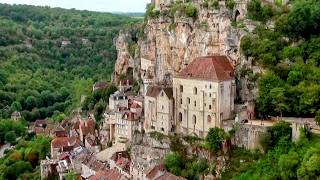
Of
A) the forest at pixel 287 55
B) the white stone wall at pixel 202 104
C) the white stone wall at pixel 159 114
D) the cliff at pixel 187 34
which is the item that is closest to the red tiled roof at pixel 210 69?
the white stone wall at pixel 202 104

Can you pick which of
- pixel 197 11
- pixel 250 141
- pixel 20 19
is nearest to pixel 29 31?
pixel 20 19

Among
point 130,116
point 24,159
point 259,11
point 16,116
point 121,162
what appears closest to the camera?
point 121,162

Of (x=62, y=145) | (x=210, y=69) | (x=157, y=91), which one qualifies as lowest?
(x=62, y=145)

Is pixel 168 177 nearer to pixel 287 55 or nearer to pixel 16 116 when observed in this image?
pixel 287 55

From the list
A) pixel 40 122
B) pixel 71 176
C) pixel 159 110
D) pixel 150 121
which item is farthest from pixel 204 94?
pixel 40 122

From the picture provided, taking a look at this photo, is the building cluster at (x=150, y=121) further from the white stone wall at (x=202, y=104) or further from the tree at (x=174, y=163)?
the tree at (x=174, y=163)

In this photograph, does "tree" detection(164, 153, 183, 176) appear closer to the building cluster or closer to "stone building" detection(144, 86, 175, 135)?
the building cluster
